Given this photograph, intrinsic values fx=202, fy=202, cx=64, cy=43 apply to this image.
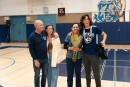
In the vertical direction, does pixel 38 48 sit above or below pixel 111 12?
below

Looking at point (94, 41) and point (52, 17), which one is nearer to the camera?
point (94, 41)

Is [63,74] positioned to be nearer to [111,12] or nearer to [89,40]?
[89,40]

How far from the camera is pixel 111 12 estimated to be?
1370cm

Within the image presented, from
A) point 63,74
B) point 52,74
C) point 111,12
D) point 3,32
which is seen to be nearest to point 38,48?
point 52,74

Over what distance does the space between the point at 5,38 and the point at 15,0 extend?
3.25 m

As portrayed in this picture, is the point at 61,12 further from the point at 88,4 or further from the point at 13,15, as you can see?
the point at 13,15

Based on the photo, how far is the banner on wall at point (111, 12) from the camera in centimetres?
1348

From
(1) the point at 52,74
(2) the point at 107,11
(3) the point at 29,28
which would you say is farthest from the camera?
(3) the point at 29,28

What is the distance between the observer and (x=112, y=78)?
6246 mm

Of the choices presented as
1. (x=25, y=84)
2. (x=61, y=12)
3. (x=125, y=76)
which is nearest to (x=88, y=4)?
(x=61, y=12)

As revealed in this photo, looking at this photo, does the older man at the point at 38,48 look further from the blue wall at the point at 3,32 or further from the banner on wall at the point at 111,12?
the blue wall at the point at 3,32

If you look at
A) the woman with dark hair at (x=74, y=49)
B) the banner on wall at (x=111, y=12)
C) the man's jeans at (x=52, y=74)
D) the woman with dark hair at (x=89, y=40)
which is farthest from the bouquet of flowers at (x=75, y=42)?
the banner on wall at (x=111, y=12)

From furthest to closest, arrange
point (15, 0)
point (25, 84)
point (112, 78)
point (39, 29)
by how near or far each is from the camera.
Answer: point (15, 0), point (112, 78), point (25, 84), point (39, 29)

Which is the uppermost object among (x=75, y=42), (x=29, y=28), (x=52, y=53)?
(x=29, y=28)
